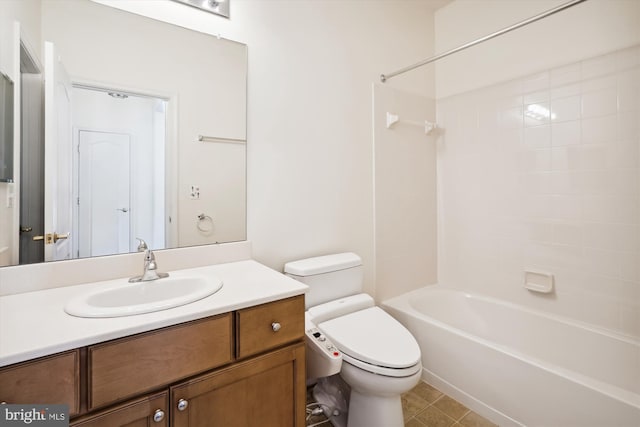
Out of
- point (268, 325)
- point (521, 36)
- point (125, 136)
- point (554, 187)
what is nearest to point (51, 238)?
point (125, 136)

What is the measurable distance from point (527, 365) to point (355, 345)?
83 cm

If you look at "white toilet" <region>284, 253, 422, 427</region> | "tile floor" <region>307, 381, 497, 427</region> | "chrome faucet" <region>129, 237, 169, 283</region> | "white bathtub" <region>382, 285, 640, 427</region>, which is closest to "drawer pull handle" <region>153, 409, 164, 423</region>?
"chrome faucet" <region>129, 237, 169, 283</region>

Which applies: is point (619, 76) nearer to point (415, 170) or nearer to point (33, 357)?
point (415, 170)

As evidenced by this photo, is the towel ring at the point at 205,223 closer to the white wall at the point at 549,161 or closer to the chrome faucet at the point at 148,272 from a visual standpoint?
the chrome faucet at the point at 148,272

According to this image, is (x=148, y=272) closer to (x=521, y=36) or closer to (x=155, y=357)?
(x=155, y=357)

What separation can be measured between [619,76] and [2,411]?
2696 mm

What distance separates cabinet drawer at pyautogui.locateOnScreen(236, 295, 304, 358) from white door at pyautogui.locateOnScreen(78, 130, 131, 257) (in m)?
0.64

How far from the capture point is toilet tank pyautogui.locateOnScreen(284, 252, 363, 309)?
159cm

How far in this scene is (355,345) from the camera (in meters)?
1.34

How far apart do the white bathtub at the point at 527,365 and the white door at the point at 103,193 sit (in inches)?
63.2

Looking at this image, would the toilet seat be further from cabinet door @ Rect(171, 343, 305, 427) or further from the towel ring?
the towel ring

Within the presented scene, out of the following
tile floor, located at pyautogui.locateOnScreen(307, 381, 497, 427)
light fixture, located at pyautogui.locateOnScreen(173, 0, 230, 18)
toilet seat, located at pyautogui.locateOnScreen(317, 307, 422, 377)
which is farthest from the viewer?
tile floor, located at pyautogui.locateOnScreen(307, 381, 497, 427)

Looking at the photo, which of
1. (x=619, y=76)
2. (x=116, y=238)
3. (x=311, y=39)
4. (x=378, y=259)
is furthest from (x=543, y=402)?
(x=311, y=39)

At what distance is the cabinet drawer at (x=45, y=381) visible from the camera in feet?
2.12
